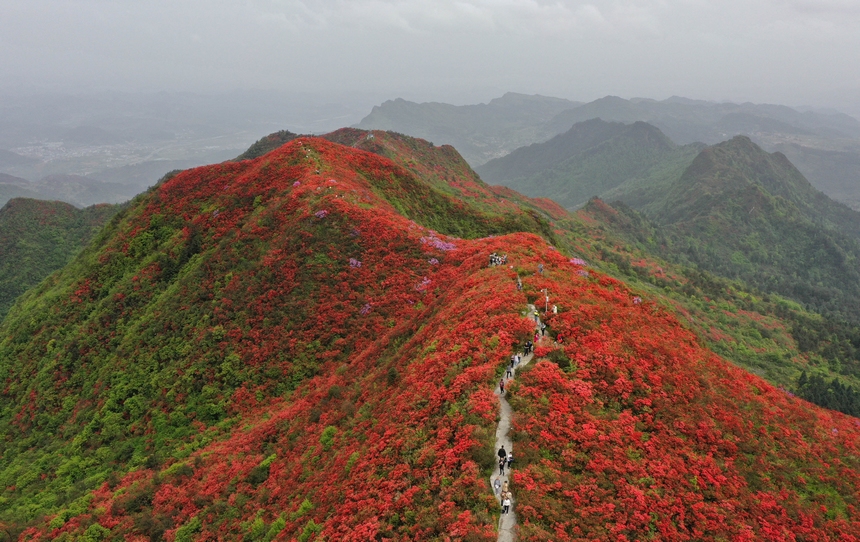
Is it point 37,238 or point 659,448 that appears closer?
point 659,448

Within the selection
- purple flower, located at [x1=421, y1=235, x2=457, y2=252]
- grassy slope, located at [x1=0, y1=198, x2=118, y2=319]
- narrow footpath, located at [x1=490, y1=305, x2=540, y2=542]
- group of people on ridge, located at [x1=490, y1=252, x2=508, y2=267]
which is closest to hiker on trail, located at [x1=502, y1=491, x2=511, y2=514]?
narrow footpath, located at [x1=490, y1=305, x2=540, y2=542]

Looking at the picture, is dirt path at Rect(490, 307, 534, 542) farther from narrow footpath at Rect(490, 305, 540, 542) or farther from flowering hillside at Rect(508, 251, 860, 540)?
flowering hillside at Rect(508, 251, 860, 540)

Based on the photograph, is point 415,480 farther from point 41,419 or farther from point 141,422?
point 41,419

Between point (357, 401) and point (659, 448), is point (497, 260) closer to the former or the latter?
point (357, 401)

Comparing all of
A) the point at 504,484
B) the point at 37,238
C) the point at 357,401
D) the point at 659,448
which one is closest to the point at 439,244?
the point at 357,401

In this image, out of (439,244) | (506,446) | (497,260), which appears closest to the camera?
(506,446)

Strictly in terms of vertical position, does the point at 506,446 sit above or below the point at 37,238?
above

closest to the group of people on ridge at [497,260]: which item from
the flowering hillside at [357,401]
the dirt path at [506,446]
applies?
the flowering hillside at [357,401]
